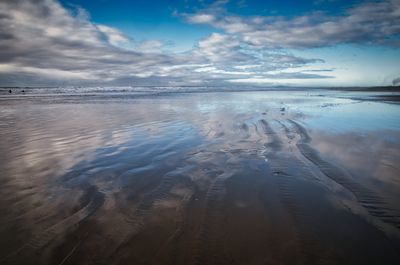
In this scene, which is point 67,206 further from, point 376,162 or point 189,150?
point 376,162

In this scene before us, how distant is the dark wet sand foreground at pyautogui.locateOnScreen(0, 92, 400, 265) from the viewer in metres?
2.86

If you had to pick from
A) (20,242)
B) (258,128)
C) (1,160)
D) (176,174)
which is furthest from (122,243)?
(258,128)

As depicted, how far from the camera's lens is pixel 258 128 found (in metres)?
10.9

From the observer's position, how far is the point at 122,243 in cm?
299

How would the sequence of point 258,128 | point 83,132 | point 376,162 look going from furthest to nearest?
1. point 258,128
2. point 83,132
3. point 376,162

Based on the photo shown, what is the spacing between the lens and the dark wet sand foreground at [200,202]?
9.39 feet

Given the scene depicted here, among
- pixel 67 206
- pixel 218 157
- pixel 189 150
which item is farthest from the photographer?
pixel 189 150

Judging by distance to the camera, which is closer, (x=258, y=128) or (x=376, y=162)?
(x=376, y=162)

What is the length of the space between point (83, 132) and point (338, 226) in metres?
9.66

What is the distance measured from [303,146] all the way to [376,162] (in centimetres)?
200

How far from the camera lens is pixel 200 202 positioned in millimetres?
4055

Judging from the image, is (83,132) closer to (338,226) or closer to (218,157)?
(218,157)

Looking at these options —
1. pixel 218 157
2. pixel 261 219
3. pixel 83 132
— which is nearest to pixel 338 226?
pixel 261 219

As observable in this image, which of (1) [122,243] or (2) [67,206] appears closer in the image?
(1) [122,243]
